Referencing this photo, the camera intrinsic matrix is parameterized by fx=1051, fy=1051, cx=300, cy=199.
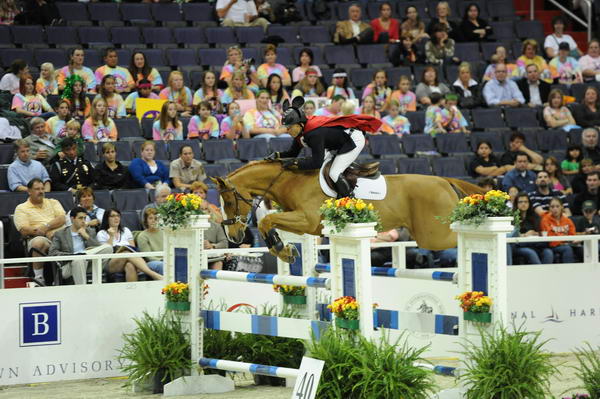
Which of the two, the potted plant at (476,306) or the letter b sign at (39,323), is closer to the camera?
the potted plant at (476,306)

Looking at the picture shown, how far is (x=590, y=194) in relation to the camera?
43.6ft

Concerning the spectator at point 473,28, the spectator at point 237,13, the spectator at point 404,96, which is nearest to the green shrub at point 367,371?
the spectator at point 404,96

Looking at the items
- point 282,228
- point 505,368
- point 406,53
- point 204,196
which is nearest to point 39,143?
point 204,196

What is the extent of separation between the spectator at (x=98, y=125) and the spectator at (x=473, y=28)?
6.68m

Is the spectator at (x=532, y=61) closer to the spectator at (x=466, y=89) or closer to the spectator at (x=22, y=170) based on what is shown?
the spectator at (x=466, y=89)

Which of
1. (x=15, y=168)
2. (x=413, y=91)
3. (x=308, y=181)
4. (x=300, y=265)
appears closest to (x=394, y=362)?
(x=300, y=265)

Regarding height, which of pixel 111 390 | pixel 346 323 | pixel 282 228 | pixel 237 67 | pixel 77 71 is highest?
pixel 237 67

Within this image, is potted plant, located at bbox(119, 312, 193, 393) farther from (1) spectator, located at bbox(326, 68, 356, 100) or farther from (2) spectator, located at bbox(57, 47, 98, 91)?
(1) spectator, located at bbox(326, 68, 356, 100)

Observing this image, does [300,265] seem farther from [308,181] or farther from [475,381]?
[475,381]

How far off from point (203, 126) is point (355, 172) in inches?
170

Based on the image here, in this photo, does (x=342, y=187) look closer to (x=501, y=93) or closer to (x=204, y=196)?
(x=204, y=196)

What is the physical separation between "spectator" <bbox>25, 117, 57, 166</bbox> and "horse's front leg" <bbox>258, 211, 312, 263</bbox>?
4.01 metres

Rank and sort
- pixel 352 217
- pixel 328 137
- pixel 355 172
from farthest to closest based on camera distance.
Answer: pixel 355 172 → pixel 328 137 → pixel 352 217

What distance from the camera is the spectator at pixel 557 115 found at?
1509 centimetres
